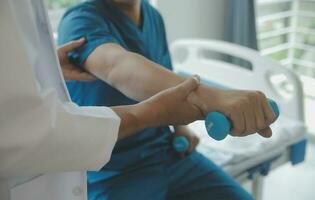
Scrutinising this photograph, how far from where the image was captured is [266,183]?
2439 mm

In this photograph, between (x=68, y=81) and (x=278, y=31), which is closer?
(x=68, y=81)

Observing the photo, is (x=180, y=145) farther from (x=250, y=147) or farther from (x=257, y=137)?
(x=257, y=137)

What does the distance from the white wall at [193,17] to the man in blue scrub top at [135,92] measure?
1.21 m

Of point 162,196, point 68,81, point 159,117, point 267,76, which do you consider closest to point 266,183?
point 267,76

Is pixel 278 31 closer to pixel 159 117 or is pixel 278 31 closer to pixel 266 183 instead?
pixel 266 183

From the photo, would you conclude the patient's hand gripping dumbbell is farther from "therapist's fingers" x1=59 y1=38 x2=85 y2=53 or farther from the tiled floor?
the tiled floor

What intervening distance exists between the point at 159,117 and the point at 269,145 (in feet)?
3.38

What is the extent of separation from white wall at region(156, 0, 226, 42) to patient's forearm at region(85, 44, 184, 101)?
1562 mm

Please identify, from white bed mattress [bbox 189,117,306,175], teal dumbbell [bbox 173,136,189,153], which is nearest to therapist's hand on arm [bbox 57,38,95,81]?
teal dumbbell [bbox 173,136,189,153]

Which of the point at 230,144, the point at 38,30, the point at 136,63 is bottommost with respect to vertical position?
the point at 230,144

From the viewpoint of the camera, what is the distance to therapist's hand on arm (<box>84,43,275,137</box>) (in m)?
0.83

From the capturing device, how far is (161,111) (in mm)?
837

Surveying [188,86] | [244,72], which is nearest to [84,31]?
[188,86]

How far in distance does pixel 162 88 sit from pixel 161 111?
0.60 feet
